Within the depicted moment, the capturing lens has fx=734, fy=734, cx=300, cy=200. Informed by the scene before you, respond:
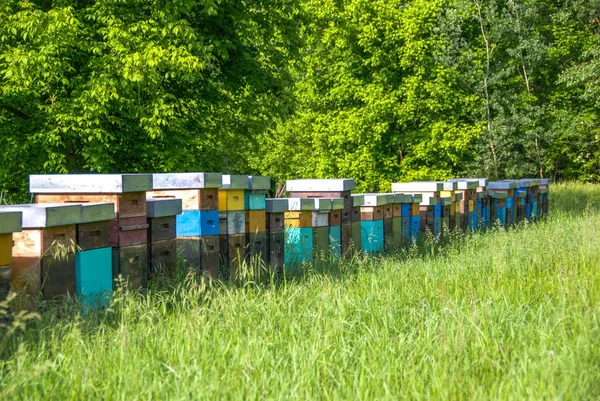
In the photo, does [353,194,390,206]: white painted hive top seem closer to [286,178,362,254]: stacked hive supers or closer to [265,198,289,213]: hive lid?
[286,178,362,254]: stacked hive supers

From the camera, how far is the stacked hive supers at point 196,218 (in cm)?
681

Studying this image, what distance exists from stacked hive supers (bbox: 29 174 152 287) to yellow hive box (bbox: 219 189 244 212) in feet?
4.12

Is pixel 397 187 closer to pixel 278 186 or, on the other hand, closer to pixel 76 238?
pixel 76 238

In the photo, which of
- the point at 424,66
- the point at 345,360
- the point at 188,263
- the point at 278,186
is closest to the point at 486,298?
the point at 345,360

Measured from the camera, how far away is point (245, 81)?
1595 cm

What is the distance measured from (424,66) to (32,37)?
Result: 19.2 meters

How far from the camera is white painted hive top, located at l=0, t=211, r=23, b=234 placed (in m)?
4.38

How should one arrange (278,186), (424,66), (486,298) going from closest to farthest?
(486,298) < (424,66) < (278,186)

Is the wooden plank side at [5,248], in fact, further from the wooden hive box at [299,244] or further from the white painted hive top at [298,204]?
the wooden hive box at [299,244]

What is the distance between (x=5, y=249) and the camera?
4.48 m

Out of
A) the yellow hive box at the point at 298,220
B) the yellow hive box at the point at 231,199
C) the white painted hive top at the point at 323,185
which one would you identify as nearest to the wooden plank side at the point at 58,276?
the yellow hive box at the point at 231,199

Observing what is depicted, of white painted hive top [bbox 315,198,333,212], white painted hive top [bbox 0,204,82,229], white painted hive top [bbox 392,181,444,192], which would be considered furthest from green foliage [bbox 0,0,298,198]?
white painted hive top [bbox 0,204,82,229]

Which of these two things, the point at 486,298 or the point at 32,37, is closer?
the point at 486,298

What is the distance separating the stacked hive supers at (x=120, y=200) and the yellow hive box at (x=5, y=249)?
3.91ft
